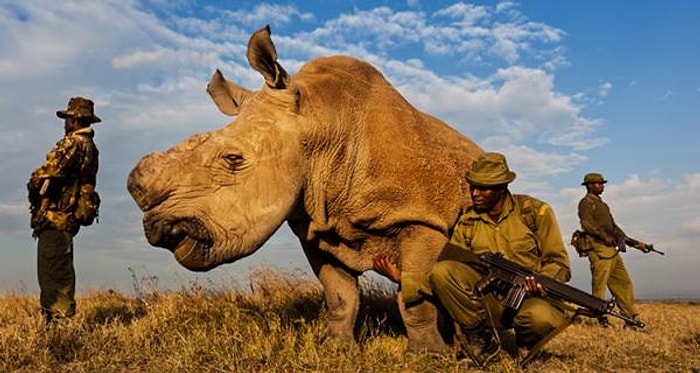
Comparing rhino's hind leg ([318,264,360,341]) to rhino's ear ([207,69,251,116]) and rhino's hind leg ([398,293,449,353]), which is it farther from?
rhino's ear ([207,69,251,116])

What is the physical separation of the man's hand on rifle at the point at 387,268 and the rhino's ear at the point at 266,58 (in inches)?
69.9

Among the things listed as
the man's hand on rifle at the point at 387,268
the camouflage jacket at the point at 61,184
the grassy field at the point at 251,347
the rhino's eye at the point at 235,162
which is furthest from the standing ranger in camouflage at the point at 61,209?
the man's hand on rifle at the point at 387,268

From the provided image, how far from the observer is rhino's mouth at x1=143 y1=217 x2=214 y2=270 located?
4.79 metres

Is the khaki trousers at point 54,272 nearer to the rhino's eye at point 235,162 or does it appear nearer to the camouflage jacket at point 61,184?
the camouflage jacket at point 61,184

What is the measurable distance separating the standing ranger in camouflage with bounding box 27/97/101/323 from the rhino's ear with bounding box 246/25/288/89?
3.12m

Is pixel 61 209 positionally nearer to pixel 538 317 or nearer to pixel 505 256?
pixel 505 256

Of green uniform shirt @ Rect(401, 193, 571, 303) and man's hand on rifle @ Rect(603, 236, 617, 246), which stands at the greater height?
man's hand on rifle @ Rect(603, 236, 617, 246)

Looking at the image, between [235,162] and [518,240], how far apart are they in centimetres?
238

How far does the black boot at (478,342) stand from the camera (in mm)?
5304

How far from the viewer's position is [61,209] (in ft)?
24.4

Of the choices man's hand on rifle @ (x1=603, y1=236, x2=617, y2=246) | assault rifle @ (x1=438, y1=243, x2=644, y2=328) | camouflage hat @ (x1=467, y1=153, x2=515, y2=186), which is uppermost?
camouflage hat @ (x1=467, y1=153, x2=515, y2=186)

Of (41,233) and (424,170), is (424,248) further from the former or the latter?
(41,233)

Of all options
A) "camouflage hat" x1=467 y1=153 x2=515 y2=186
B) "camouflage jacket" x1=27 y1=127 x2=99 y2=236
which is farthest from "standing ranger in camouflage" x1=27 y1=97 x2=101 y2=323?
"camouflage hat" x1=467 y1=153 x2=515 y2=186

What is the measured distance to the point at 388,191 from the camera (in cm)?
583
